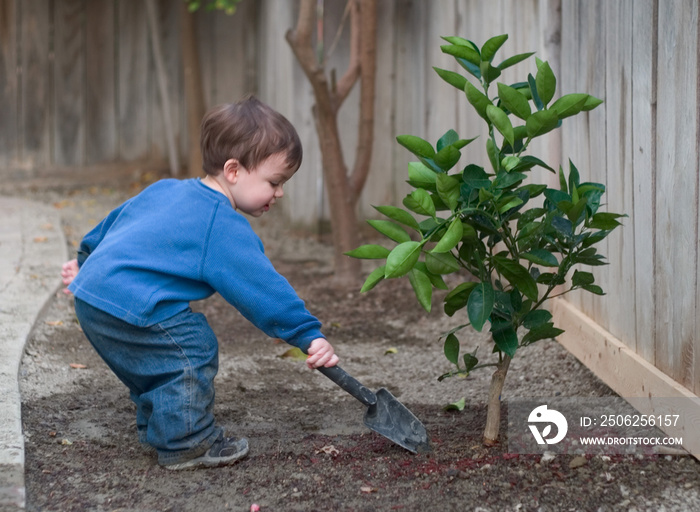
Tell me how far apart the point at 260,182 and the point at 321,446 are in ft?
2.66

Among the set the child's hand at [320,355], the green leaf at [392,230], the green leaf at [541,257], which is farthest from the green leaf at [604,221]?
the child's hand at [320,355]

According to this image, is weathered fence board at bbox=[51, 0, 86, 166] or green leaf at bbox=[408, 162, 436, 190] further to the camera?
weathered fence board at bbox=[51, 0, 86, 166]

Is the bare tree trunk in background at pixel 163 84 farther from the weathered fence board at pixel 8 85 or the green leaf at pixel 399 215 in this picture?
the green leaf at pixel 399 215

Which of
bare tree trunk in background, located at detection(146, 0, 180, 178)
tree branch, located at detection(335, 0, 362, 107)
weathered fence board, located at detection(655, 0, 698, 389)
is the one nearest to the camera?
weathered fence board, located at detection(655, 0, 698, 389)

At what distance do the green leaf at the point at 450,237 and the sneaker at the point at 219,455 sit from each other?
88 cm

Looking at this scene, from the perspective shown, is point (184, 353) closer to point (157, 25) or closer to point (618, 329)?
point (618, 329)

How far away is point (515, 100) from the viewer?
2.16 meters

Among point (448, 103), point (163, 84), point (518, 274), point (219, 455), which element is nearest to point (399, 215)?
point (518, 274)

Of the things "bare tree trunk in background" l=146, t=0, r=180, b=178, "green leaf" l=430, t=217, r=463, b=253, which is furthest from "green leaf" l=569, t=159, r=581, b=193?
"bare tree trunk in background" l=146, t=0, r=180, b=178

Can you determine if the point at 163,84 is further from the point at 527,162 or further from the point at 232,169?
the point at 527,162

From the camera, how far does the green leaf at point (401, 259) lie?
6.55 ft

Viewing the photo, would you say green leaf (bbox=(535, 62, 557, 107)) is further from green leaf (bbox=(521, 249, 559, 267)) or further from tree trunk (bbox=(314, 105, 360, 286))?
tree trunk (bbox=(314, 105, 360, 286))

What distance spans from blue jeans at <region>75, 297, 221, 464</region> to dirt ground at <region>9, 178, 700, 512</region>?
100 millimetres

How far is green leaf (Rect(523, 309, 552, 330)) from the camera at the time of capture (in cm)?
233
